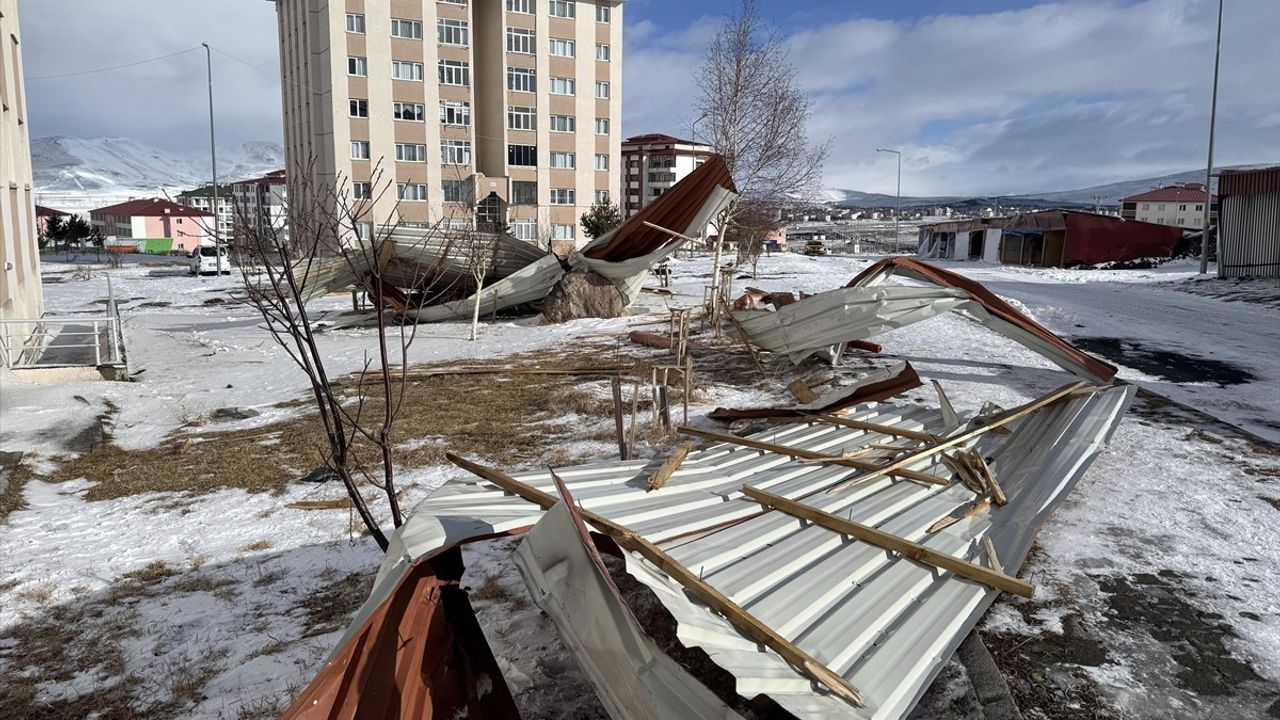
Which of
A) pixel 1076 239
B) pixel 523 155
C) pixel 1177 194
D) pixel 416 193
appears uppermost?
pixel 523 155

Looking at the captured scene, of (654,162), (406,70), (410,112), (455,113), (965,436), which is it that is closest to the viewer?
(965,436)

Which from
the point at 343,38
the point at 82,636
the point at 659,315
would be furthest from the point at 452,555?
the point at 343,38

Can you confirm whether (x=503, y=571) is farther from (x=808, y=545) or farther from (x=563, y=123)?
(x=563, y=123)

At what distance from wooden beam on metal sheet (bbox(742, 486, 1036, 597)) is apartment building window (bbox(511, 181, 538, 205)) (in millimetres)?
47424

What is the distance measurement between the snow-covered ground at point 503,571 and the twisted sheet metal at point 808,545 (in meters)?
0.38

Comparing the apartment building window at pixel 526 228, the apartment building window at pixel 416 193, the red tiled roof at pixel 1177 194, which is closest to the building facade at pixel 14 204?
the apartment building window at pixel 416 193

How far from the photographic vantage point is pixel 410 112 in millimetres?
46188

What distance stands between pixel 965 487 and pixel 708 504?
1.89 meters

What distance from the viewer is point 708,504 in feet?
14.3

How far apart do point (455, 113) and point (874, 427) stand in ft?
151

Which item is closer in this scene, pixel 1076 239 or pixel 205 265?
pixel 1076 239

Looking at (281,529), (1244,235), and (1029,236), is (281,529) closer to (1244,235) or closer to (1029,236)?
(1244,235)

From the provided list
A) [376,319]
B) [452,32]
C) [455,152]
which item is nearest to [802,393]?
[376,319]

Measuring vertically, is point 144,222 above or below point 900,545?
above
